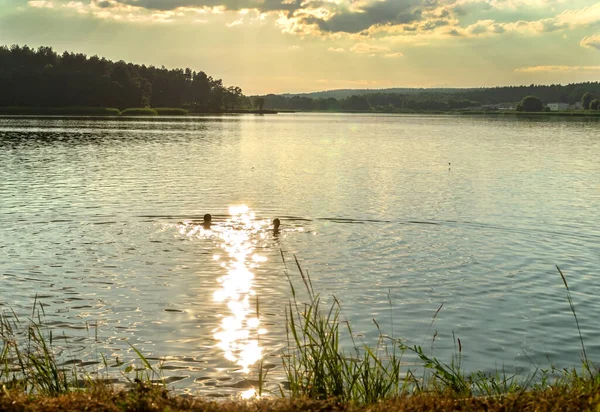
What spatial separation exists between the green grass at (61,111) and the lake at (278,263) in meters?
145

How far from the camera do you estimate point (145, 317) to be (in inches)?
529

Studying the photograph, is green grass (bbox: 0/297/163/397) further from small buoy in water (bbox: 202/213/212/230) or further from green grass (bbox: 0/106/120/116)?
green grass (bbox: 0/106/120/116)

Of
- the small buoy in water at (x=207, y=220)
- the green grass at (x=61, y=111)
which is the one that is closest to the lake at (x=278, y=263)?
the small buoy in water at (x=207, y=220)

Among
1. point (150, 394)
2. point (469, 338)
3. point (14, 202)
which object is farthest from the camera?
point (14, 202)

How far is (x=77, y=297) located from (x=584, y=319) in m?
10.8

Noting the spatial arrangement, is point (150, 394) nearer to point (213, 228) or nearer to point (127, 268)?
point (127, 268)

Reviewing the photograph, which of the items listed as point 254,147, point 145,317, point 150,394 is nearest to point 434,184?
point 145,317

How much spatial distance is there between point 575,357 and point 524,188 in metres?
26.1

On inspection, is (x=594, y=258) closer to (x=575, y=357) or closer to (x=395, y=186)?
(x=575, y=357)

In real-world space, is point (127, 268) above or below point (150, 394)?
below

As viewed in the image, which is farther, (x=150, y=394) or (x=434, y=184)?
(x=434, y=184)

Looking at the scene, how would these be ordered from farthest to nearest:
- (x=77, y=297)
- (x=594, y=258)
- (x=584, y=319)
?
(x=594, y=258), (x=77, y=297), (x=584, y=319)

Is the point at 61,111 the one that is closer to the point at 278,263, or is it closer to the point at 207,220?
the point at 207,220

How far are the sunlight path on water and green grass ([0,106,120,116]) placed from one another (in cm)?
16290
